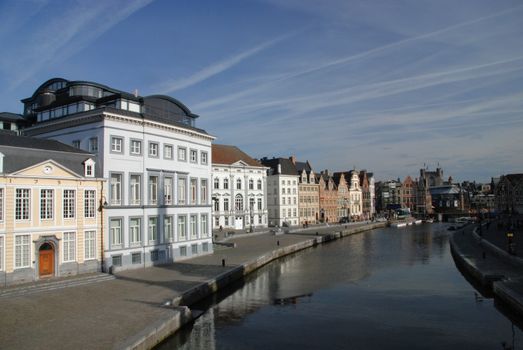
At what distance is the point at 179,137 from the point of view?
3875 centimetres

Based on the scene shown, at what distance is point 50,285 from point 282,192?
63003 mm

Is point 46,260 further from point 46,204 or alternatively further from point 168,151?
point 168,151

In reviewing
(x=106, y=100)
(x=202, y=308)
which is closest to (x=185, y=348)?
(x=202, y=308)

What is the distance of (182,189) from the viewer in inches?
1542

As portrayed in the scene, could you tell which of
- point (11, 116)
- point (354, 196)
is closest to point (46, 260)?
point (11, 116)

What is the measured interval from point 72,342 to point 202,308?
10155 mm

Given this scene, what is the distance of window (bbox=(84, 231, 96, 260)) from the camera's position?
30.1 meters

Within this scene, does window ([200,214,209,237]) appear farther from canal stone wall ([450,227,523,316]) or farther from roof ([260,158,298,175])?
roof ([260,158,298,175])

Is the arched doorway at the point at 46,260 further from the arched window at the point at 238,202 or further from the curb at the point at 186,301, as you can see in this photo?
the arched window at the point at 238,202

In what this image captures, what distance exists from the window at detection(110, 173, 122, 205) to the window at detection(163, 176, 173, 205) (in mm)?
4639

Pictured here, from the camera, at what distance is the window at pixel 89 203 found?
99.2 ft

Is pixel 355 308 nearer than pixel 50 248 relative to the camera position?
Yes

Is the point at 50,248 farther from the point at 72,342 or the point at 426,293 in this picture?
the point at 426,293

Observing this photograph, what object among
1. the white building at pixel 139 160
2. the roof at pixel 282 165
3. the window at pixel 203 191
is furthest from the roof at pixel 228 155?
the white building at pixel 139 160
